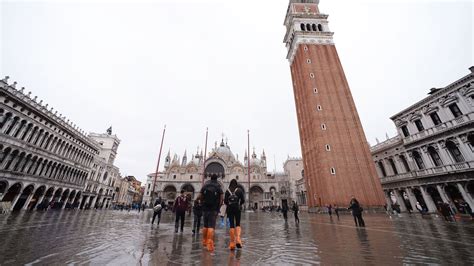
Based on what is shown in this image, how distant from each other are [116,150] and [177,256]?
55600 millimetres

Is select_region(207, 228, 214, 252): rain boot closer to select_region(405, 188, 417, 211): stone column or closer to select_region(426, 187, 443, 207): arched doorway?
select_region(426, 187, 443, 207): arched doorway

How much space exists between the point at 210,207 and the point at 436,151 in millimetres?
27964

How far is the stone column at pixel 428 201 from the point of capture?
21656 millimetres

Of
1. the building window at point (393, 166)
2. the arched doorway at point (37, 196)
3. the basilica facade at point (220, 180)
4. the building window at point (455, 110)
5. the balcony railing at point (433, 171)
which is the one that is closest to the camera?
the balcony railing at point (433, 171)

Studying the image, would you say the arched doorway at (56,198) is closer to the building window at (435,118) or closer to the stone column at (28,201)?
the stone column at (28,201)

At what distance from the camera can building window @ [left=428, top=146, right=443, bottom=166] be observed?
21.6 m

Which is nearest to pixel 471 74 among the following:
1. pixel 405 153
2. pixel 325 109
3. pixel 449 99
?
pixel 449 99

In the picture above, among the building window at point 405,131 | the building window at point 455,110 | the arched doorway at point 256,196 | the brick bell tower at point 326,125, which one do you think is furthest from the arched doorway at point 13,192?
the building window at point 455,110

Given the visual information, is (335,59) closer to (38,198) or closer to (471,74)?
(471,74)

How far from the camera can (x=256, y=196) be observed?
5075cm

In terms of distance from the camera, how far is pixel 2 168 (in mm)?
20234

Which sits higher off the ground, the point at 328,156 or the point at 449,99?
the point at 449,99

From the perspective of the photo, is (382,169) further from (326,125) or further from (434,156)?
(326,125)

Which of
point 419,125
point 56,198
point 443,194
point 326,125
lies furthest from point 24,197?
point 419,125
